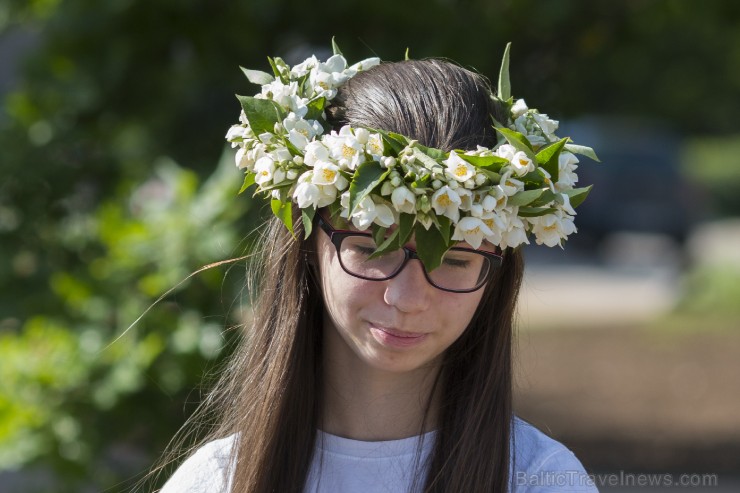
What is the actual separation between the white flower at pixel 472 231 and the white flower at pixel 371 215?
109 millimetres

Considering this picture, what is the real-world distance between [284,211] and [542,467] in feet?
2.08

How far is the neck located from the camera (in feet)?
6.71

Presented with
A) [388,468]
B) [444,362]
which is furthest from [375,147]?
[388,468]

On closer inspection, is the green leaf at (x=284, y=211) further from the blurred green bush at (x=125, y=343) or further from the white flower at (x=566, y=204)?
the blurred green bush at (x=125, y=343)

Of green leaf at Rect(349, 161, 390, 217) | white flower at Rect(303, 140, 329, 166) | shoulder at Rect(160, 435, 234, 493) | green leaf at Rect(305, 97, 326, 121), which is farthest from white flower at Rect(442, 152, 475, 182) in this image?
shoulder at Rect(160, 435, 234, 493)

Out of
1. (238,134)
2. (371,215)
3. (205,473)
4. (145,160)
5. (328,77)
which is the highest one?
(145,160)

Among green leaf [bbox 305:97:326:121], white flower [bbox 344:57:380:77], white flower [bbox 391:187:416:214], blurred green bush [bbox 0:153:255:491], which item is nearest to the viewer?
white flower [bbox 391:187:416:214]

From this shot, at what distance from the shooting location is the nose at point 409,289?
187cm

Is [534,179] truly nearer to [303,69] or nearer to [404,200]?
[404,200]

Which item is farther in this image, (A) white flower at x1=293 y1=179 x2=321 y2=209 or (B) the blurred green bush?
(B) the blurred green bush

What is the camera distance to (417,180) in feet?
6.08

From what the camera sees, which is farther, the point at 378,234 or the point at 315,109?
the point at 315,109

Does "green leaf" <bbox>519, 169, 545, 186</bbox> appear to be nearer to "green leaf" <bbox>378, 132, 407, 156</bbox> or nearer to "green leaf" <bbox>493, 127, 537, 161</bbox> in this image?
"green leaf" <bbox>493, 127, 537, 161</bbox>

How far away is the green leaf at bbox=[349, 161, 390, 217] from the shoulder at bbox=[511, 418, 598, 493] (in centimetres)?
53
